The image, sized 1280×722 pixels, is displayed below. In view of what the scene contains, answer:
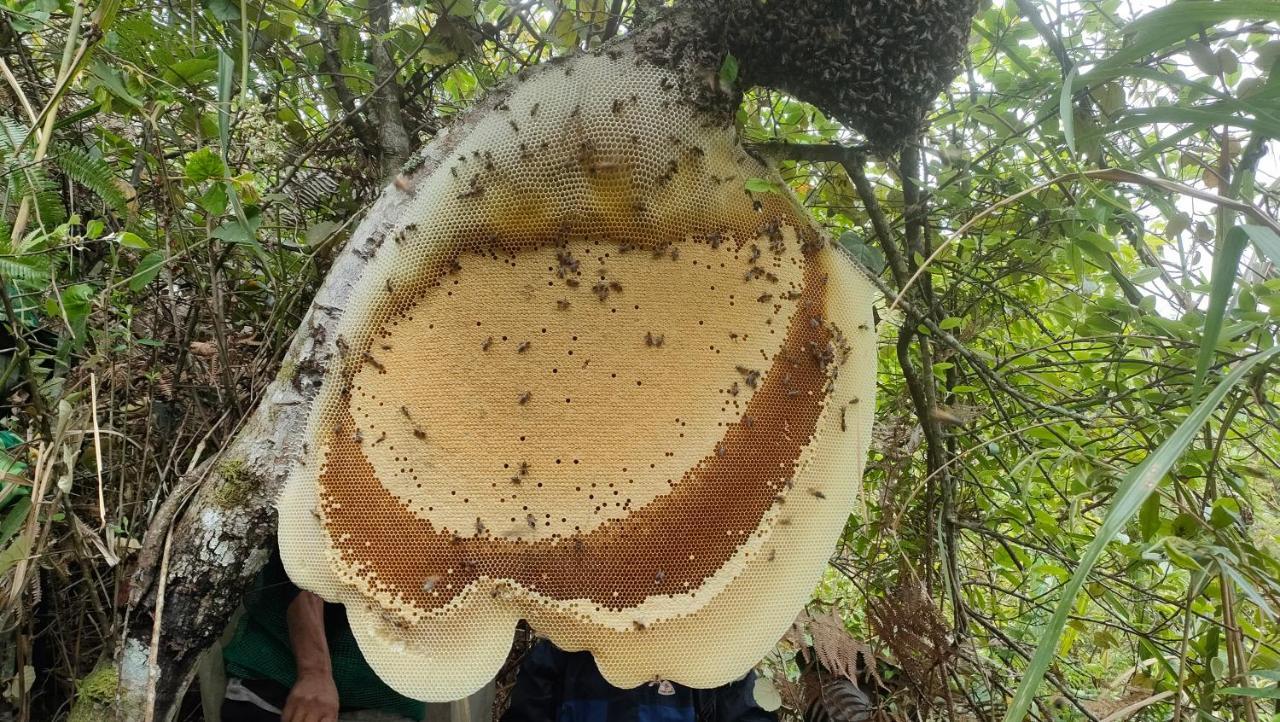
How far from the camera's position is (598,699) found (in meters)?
1.62

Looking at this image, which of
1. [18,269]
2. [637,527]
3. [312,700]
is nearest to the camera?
[18,269]

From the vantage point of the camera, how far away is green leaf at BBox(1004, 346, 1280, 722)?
2.16ft

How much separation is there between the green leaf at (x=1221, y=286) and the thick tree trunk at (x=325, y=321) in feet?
1.84

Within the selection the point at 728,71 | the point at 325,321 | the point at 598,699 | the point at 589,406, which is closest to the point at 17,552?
the point at 325,321

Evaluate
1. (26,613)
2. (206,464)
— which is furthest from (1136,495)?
(26,613)

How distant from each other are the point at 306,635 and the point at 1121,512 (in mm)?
1637

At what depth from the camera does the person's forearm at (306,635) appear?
1.57 meters

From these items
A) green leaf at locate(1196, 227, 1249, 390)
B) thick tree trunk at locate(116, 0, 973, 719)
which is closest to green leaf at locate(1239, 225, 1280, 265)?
green leaf at locate(1196, 227, 1249, 390)

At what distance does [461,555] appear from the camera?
120cm

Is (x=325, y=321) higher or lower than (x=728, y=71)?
lower

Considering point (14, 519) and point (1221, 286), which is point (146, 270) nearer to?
point (14, 519)

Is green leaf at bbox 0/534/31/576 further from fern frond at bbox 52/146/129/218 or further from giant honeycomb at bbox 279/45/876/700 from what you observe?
fern frond at bbox 52/146/129/218

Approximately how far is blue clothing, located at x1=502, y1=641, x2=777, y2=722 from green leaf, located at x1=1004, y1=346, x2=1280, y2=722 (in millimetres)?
956

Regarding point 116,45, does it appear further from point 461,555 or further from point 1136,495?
point 1136,495
